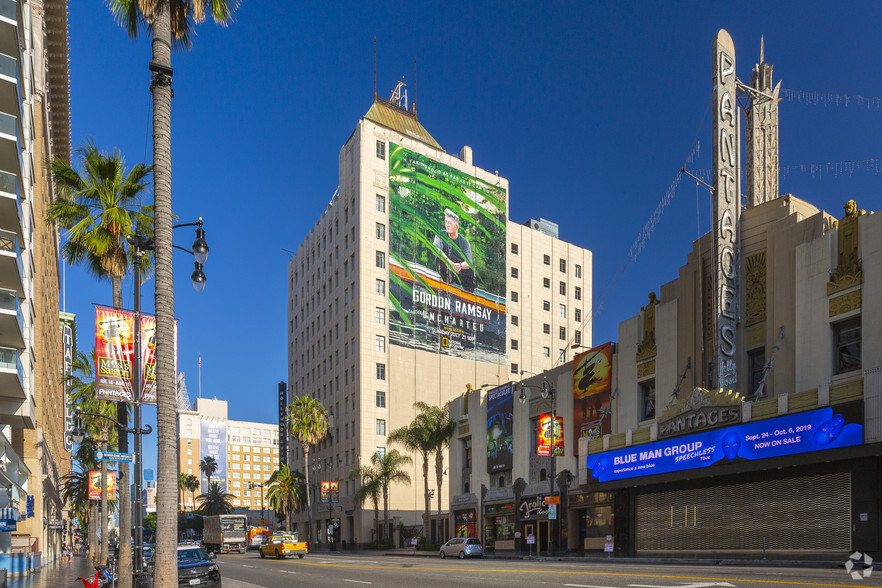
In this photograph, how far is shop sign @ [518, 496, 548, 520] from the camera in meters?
50.6

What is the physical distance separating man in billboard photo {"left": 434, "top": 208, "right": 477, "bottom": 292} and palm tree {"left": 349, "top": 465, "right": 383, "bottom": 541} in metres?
24.1

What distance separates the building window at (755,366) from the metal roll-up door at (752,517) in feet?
17.5

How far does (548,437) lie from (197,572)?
90.7 feet

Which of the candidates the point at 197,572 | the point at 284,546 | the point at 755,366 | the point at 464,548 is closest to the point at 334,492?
the point at 284,546

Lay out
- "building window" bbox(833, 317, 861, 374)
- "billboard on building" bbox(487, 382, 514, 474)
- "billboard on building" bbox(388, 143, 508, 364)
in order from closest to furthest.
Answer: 1. "building window" bbox(833, 317, 861, 374)
2. "billboard on building" bbox(487, 382, 514, 474)
3. "billboard on building" bbox(388, 143, 508, 364)

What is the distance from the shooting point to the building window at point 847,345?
3181 cm

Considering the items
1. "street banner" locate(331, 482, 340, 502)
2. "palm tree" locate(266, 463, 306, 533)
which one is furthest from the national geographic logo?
"palm tree" locate(266, 463, 306, 533)

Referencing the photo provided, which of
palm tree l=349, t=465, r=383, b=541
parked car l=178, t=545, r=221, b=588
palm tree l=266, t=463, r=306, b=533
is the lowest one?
palm tree l=266, t=463, r=306, b=533

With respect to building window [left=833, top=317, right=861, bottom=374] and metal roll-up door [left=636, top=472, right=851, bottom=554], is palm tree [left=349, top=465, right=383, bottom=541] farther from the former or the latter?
building window [left=833, top=317, right=861, bottom=374]

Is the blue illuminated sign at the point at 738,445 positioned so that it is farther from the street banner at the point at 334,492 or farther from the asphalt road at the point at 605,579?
the street banner at the point at 334,492

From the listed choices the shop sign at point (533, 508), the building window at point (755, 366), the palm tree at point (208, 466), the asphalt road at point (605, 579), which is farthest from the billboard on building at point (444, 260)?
the palm tree at point (208, 466)

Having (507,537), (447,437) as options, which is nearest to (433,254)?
(447,437)

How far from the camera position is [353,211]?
8675 centimetres

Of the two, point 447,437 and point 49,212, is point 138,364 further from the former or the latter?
point 447,437
